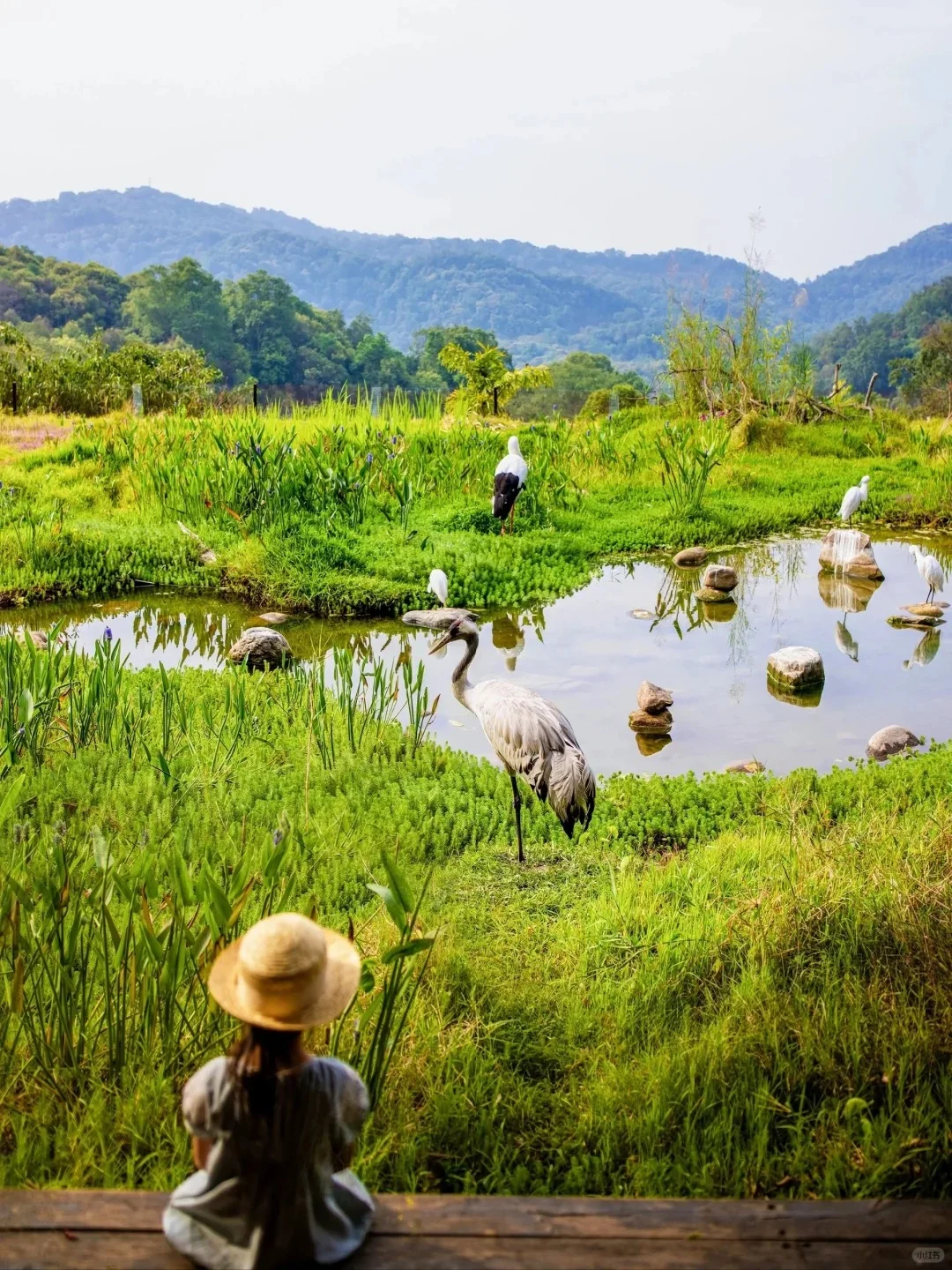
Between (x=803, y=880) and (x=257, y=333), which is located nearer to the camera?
(x=803, y=880)

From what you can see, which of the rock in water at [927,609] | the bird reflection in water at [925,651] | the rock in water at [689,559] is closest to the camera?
the bird reflection in water at [925,651]

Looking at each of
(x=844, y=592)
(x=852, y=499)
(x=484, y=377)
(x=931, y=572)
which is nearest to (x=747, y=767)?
(x=931, y=572)

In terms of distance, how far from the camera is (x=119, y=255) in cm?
16488

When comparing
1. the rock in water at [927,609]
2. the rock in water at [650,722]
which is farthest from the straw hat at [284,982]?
the rock in water at [927,609]

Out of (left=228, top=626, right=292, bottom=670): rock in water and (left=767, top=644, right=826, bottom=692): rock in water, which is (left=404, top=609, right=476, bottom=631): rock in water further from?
(left=767, top=644, right=826, bottom=692): rock in water

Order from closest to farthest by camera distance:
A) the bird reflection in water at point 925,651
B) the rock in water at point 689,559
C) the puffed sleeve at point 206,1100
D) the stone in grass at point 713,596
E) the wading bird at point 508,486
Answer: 1. the puffed sleeve at point 206,1100
2. the bird reflection in water at point 925,651
3. the stone in grass at point 713,596
4. the wading bird at point 508,486
5. the rock in water at point 689,559

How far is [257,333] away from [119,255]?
124759mm

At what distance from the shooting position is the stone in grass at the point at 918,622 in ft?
23.8

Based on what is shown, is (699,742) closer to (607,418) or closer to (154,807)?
(154,807)

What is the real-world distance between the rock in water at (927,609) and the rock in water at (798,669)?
172 centimetres

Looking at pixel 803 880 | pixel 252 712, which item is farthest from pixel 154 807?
pixel 803 880

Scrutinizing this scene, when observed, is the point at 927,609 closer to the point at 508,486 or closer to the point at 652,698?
the point at 652,698

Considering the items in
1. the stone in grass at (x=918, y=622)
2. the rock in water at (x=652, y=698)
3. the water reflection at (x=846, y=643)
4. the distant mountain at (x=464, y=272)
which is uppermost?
the distant mountain at (x=464, y=272)

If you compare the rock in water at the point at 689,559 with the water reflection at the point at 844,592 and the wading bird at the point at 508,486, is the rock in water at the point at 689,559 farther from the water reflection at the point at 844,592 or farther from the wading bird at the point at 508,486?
the wading bird at the point at 508,486
